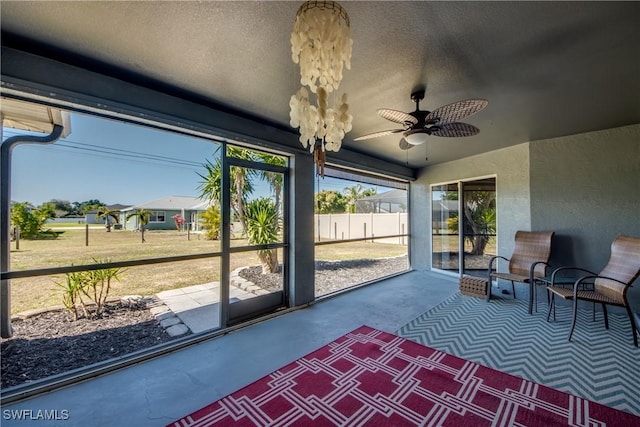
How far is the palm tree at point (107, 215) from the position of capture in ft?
7.84

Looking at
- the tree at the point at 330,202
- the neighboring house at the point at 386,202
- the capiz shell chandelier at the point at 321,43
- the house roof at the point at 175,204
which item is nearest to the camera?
the capiz shell chandelier at the point at 321,43

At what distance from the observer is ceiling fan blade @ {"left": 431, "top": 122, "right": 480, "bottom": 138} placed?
91.4 inches

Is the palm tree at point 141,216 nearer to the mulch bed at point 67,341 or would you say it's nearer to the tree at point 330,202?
the mulch bed at point 67,341

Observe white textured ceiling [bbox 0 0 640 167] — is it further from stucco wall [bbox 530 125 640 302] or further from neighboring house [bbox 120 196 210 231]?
neighboring house [bbox 120 196 210 231]

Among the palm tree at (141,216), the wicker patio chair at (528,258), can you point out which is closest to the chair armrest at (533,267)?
the wicker patio chair at (528,258)

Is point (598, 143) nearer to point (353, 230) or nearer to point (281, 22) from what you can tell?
point (353, 230)

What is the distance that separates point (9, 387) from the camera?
6.10ft

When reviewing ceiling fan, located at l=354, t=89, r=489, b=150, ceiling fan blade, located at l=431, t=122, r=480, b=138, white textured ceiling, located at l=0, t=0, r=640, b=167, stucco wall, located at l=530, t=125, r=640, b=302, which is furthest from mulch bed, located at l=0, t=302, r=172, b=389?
stucco wall, located at l=530, t=125, r=640, b=302

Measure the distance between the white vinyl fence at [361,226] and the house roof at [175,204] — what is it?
66.0 inches

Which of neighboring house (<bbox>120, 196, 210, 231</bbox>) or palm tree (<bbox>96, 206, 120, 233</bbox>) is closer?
palm tree (<bbox>96, 206, 120, 233</bbox>)

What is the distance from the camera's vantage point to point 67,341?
2.42 meters

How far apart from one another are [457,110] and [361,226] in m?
3.28

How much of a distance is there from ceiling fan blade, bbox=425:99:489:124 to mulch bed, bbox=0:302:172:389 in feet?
11.4

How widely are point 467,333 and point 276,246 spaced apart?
2509 mm
